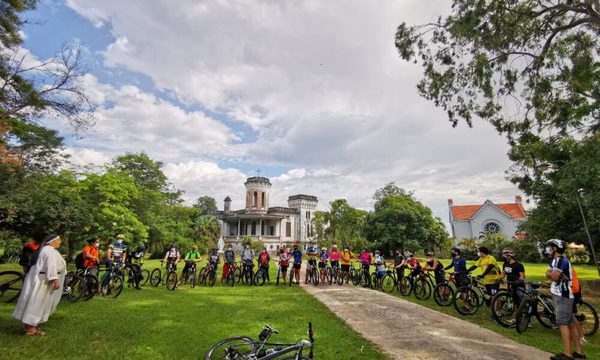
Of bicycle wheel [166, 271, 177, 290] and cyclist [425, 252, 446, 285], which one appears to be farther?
bicycle wheel [166, 271, 177, 290]

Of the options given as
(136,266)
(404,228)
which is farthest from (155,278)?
(404,228)

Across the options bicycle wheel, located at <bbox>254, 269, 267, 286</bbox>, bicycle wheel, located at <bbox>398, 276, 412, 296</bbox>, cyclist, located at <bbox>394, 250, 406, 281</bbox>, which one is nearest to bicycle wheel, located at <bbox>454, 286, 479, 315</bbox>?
bicycle wheel, located at <bbox>398, 276, 412, 296</bbox>

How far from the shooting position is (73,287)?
902 cm

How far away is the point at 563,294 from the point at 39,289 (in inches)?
352

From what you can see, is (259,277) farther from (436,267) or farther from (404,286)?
(436,267)

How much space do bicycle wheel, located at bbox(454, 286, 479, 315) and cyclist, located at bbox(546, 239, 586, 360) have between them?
355 centimetres

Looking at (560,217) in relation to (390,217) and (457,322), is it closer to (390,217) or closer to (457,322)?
(457,322)

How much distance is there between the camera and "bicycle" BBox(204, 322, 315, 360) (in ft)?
11.6

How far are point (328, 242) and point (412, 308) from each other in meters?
30.6

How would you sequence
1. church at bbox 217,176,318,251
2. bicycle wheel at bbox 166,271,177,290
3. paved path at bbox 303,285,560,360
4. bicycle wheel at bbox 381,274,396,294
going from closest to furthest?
paved path at bbox 303,285,560,360 → bicycle wheel at bbox 166,271,177,290 → bicycle wheel at bbox 381,274,396,294 → church at bbox 217,176,318,251

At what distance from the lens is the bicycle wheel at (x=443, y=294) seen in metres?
10.4

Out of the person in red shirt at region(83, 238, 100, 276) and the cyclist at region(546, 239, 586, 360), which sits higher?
the person in red shirt at region(83, 238, 100, 276)

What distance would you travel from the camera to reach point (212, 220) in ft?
133

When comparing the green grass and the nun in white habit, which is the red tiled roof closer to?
the green grass
